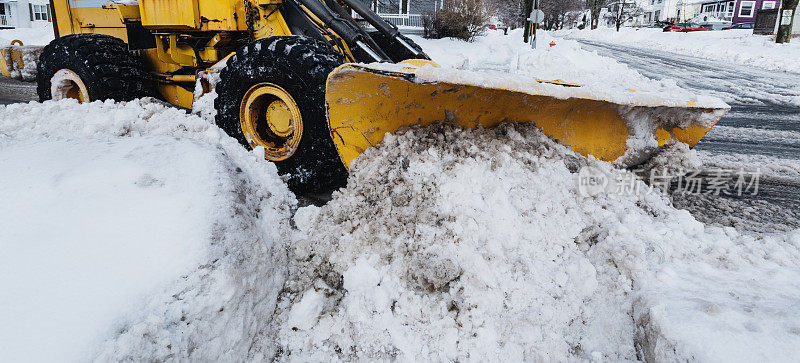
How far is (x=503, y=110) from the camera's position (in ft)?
9.08

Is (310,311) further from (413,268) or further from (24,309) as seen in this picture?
(24,309)

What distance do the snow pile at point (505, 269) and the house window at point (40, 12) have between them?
131 ft

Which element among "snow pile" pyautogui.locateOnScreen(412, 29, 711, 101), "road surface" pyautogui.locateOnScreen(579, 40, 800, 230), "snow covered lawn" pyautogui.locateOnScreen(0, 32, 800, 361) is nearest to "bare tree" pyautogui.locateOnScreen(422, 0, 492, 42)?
"snow pile" pyautogui.locateOnScreen(412, 29, 711, 101)

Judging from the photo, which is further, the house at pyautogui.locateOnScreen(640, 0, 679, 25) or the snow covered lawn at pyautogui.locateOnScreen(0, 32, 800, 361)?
the house at pyautogui.locateOnScreen(640, 0, 679, 25)

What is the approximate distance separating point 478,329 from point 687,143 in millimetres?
2582

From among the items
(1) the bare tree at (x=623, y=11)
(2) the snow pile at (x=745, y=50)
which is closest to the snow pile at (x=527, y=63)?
(2) the snow pile at (x=745, y=50)

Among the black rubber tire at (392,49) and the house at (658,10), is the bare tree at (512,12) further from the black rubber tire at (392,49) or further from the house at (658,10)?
the black rubber tire at (392,49)

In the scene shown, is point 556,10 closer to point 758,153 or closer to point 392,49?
point 758,153

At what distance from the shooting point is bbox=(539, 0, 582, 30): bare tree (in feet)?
151

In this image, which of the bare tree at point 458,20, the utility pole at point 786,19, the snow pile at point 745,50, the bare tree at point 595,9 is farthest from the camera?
the bare tree at point 595,9

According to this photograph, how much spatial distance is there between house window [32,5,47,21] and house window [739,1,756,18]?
6740 cm

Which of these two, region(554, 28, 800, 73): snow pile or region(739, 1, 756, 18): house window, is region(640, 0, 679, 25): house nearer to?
region(739, 1, 756, 18): house window

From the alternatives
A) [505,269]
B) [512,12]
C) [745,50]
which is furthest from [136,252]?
[512,12]

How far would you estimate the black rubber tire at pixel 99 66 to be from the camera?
411 centimetres
